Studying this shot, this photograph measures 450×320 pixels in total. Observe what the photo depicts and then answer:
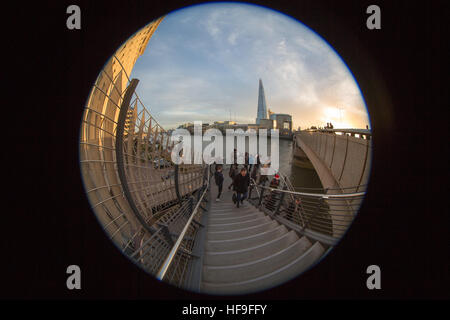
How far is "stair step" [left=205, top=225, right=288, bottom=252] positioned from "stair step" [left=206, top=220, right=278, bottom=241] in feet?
0.57

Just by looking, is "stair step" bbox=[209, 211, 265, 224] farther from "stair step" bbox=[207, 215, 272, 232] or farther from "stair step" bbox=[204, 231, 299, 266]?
"stair step" bbox=[204, 231, 299, 266]

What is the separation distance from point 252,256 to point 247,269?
35cm

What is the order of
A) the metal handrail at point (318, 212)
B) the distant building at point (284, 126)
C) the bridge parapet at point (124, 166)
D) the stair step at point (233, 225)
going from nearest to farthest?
the bridge parapet at point (124, 166)
the metal handrail at point (318, 212)
the stair step at point (233, 225)
the distant building at point (284, 126)

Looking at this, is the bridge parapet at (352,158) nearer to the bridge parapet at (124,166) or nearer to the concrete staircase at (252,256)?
the concrete staircase at (252,256)

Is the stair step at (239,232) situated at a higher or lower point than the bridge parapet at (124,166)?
lower

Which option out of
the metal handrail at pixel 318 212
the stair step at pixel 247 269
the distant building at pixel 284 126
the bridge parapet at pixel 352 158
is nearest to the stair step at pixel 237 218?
the metal handrail at pixel 318 212

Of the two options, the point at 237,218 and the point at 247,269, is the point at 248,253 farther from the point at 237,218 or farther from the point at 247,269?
the point at 237,218

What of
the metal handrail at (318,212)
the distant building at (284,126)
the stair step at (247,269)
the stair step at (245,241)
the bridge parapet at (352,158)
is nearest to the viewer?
the stair step at (247,269)

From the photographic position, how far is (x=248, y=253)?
2211 mm

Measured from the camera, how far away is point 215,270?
1.84 meters

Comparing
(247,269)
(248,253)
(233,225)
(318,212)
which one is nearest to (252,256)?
(248,253)

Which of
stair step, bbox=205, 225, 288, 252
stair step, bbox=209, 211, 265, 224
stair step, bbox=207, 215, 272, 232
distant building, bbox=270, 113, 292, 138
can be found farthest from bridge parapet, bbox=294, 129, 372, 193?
distant building, bbox=270, 113, 292, 138

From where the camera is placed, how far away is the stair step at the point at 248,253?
2.04m
